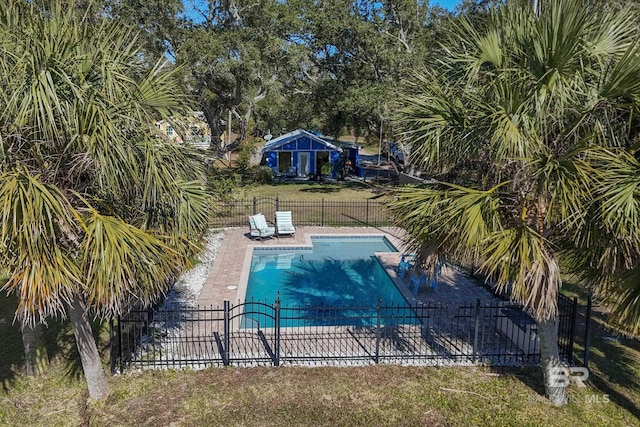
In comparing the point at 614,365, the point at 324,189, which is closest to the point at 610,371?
the point at 614,365

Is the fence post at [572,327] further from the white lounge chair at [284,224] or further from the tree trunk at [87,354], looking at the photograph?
the white lounge chair at [284,224]

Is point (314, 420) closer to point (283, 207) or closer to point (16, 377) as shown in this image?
point (16, 377)

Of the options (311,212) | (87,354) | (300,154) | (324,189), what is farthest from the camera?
(300,154)

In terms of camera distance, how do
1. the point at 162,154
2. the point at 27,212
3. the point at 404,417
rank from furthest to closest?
the point at 404,417 < the point at 162,154 < the point at 27,212

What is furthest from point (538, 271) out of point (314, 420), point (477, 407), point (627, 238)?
point (314, 420)

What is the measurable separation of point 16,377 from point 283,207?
1453 centimetres

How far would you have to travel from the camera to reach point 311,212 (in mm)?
20594

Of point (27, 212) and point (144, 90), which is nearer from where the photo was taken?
point (27, 212)

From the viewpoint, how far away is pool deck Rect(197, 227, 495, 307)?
35.3 feet

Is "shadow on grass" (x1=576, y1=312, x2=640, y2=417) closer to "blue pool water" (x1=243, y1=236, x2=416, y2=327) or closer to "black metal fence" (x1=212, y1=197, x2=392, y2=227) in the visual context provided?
"blue pool water" (x1=243, y1=236, x2=416, y2=327)

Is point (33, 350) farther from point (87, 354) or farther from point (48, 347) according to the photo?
point (87, 354)

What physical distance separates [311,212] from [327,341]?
485 inches

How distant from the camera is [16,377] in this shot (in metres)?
7.03

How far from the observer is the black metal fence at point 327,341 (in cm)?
752
